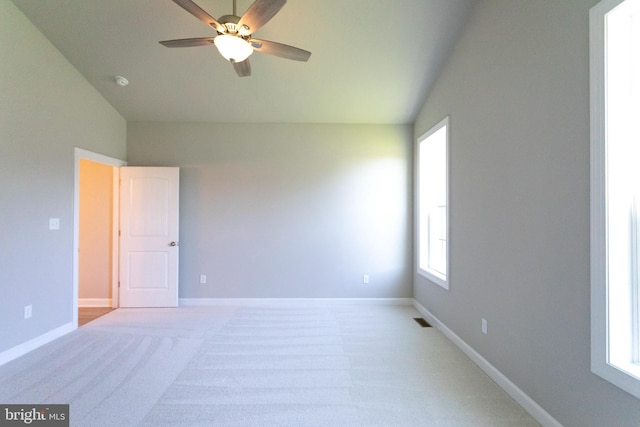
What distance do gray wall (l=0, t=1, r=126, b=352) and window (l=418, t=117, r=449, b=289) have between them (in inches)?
171

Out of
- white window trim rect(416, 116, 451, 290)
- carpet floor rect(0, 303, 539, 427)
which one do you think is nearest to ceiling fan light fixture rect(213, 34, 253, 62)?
white window trim rect(416, 116, 451, 290)

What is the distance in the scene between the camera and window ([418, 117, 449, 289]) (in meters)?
3.72

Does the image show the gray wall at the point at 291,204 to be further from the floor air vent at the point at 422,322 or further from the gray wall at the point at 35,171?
the gray wall at the point at 35,171

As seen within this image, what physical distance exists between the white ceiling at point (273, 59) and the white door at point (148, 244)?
98 cm

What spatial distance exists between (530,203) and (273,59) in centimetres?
291

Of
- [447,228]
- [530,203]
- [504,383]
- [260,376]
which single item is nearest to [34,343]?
[260,376]

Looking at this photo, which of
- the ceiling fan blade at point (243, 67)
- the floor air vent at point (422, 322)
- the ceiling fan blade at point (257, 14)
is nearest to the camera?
the ceiling fan blade at point (257, 14)

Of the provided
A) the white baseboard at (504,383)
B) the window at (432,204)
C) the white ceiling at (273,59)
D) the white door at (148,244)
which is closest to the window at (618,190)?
the white baseboard at (504,383)

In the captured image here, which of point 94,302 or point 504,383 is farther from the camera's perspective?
point 94,302

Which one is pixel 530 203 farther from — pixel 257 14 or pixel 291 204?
pixel 291 204

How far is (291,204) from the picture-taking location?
4.36 meters

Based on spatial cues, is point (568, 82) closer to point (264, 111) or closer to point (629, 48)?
point (629, 48)

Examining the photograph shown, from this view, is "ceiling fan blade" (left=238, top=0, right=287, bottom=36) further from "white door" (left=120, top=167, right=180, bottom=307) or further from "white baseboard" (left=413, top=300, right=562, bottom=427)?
"white baseboard" (left=413, top=300, right=562, bottom=427)

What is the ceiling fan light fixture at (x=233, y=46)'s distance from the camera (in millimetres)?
2035
